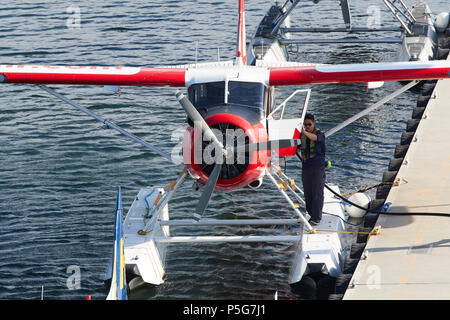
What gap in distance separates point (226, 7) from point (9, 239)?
775 inches

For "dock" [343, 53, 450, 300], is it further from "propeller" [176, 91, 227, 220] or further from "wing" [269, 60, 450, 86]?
"propeller" [176, 91, 227, 220]

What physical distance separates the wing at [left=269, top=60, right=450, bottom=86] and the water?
9.48ft

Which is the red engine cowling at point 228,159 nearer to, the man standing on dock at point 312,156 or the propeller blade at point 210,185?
the propeller blade at point 210,185

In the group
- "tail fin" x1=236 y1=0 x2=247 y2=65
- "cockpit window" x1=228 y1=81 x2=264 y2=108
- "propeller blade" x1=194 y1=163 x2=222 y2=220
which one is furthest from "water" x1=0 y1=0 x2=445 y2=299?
"tail fin" x1=236 y1=0 x2=247 y2=65

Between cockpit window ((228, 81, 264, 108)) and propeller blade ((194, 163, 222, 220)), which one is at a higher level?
cockpit window ((228, 81, 264, 108))

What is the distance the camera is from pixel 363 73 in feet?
33.0

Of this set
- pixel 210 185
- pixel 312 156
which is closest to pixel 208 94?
pixel 210 185

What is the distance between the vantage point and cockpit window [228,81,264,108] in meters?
9.46

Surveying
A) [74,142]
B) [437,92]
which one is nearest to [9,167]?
[74,142]

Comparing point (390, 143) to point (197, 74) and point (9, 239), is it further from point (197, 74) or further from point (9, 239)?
point (9, 239)

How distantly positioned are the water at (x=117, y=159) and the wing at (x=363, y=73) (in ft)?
9.48

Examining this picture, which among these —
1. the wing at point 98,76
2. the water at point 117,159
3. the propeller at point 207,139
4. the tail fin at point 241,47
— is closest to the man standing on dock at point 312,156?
the propeller at point 207,139

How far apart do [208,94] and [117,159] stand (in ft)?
18.8

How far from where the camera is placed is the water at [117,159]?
10.4 m
